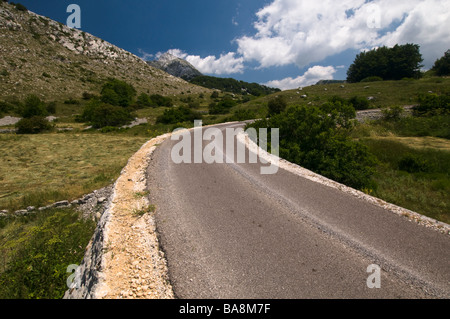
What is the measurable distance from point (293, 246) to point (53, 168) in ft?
50.3

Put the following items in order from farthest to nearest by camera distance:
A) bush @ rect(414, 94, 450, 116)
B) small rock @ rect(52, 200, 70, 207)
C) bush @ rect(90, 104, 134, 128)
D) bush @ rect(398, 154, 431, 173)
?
bush @ rect(90, 104, 134, 128)
bush @ rect(414, 94, 450, 116)
bush @ rect(398, 154, 431, 173)
small rock @ rect(52, 200, 70, 207)

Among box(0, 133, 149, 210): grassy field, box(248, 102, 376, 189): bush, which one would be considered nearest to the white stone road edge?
box(248, 102, 376, 189): bush

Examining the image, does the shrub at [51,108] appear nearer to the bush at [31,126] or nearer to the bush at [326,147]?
the bush at [31,126]

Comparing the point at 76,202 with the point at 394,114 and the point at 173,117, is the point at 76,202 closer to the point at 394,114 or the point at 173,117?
the point at 173,117

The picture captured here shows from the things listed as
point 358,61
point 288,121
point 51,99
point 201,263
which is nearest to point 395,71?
point 358,61

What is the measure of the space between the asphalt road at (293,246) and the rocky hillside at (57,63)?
183 ft

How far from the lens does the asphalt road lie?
320 centimetres

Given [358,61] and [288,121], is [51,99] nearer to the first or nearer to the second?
[288,121]

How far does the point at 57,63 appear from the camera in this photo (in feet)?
178

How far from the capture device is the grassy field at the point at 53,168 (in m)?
8.77

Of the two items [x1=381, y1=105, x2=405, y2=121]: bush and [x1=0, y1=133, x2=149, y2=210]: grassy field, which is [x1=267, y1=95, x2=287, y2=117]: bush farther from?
[x1=0, y1=133, x2=149, y2=210]: grassy field

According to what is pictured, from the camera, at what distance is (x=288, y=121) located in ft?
45.6

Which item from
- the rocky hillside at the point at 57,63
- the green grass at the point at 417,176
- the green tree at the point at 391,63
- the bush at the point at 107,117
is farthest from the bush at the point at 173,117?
the green tree at the point at 391,63

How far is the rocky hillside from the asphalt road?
2198 inches
